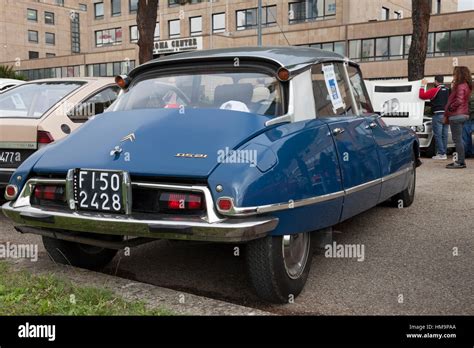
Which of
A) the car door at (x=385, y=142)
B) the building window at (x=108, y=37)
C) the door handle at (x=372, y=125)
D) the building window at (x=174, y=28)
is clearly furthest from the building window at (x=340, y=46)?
the door handle at (x=372, y=125)

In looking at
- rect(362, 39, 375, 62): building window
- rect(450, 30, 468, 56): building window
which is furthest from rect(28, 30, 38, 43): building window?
rect(450, 30, 468, 56): building window

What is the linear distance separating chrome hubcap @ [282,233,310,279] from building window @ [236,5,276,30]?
44.9 meters

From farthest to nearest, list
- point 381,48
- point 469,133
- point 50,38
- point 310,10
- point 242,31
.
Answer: point 50,38, point 242,31, point 310,10, point 381,48, point 469,133

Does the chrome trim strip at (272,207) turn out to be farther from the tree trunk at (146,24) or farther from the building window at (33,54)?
the building window at (33,54)

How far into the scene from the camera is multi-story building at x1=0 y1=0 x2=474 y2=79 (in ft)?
130

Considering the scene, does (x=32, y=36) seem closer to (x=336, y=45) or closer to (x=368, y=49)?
(x=336, y=45)

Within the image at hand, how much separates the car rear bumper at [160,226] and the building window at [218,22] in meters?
48.2

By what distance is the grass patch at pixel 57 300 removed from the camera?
10.5 feet

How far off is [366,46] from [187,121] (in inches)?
1618

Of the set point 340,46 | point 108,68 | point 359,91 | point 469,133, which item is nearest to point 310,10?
point 340,46

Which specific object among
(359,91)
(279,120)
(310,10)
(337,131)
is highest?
(310,10)

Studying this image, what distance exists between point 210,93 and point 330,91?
3.54 ft

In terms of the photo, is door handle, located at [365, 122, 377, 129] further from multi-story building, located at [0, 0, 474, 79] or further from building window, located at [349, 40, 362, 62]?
building window, located at [349, 40, 362, 62]

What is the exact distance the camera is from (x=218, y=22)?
50.2m
